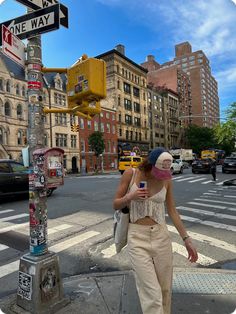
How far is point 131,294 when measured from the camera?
12.2ft

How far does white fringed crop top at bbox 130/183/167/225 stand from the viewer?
2.84 meters

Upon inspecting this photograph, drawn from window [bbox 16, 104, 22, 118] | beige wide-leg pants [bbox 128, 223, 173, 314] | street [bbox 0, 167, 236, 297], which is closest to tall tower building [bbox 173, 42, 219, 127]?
window [bbox 16, 104, 22, 118]

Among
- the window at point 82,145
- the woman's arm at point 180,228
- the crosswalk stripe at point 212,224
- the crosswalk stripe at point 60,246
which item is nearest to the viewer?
the woman's arm at point 180,228

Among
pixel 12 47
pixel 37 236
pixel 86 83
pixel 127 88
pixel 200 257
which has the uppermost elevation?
pixel 127 88

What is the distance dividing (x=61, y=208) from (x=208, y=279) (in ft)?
22.5

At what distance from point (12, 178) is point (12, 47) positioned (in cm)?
937

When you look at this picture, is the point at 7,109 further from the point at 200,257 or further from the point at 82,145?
the point at 200,257

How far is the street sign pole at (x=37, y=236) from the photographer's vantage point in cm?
329

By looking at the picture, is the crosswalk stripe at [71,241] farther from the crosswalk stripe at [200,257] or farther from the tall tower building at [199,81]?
the tall tower building at [199,81]

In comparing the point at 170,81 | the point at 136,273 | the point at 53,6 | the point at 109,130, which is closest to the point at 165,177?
the point at 136,273

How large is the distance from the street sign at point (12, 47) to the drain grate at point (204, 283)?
3416 millimetres

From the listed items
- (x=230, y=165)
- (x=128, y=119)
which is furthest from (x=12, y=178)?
(x=128, y=119)

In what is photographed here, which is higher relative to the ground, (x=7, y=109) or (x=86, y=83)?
(x=7, y=109)

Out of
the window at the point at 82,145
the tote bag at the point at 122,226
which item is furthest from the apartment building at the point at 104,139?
the tote bag at the point at 122,226
